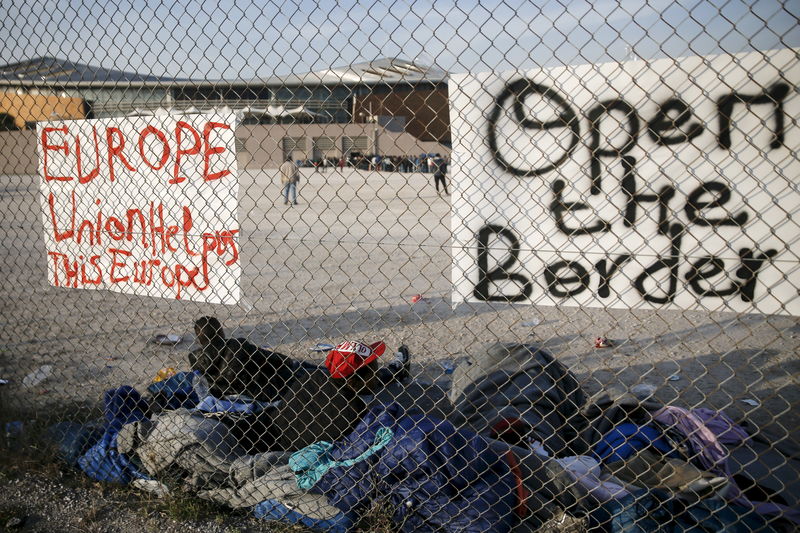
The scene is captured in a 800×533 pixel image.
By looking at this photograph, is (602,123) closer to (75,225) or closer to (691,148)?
(691,148)

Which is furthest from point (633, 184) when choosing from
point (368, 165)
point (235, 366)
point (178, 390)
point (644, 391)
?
point (368, 165)

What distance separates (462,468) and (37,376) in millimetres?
3499

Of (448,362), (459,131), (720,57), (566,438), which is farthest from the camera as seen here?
(448,362)

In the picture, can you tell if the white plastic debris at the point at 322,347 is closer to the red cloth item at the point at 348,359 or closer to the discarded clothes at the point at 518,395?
the discarded clothes at the point at 518,395

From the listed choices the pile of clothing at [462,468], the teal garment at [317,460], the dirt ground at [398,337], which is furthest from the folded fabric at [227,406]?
the dirt ground at [398,337]

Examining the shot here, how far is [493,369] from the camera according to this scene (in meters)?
3.77

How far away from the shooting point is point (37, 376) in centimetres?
454

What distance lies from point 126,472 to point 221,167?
156 centimetres

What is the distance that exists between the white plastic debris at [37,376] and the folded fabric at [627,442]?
3.82 metres

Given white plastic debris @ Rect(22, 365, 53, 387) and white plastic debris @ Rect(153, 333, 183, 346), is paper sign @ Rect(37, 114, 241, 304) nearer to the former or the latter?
white plastic debris @ Rect(22, 365, 53, 387)

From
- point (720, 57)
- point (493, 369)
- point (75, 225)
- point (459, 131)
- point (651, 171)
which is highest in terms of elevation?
point (720, 57)

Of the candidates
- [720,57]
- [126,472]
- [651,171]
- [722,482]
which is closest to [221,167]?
[126,472]

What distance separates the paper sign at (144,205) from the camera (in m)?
2.92

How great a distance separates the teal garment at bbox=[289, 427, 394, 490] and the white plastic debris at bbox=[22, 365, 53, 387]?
264 cm
